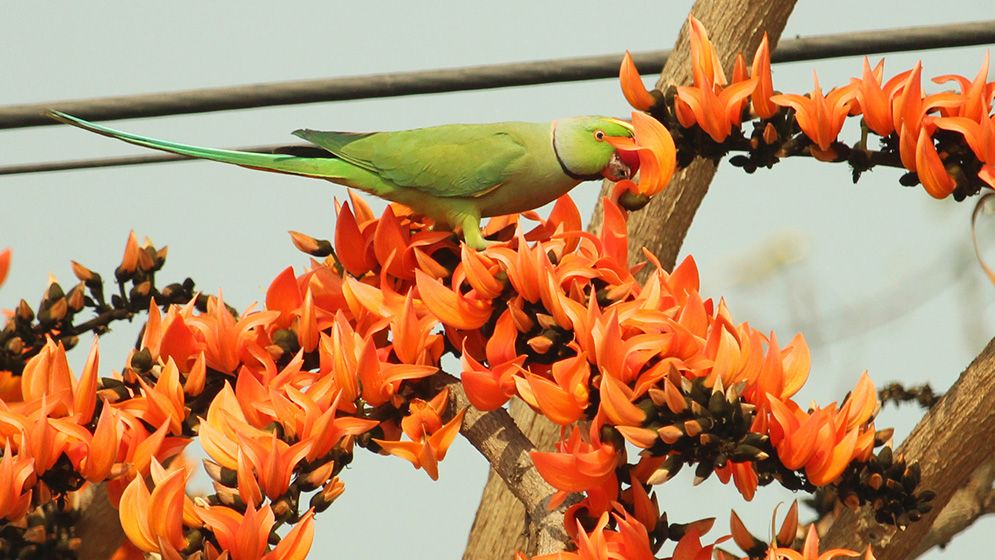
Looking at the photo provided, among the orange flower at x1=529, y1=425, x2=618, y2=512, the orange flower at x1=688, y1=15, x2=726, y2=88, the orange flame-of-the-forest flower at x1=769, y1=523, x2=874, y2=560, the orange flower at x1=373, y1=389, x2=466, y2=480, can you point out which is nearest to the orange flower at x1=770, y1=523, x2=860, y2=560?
the orange flame-of-the-forest flower at x1=769, y1=523, x2=874, y2=560

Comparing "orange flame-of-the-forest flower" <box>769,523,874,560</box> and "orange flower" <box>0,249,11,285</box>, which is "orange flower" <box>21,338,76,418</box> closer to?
"orange flower" <box>0,249,11,285</box>

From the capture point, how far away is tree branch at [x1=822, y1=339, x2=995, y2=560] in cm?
123

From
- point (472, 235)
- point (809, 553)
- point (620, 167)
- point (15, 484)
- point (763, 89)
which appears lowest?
point (15, 484)

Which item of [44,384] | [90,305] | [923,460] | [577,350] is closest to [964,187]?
A: [923,460]

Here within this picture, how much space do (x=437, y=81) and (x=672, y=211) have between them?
0.44 metres

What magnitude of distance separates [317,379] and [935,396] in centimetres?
92

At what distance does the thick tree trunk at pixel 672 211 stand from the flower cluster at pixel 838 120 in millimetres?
473

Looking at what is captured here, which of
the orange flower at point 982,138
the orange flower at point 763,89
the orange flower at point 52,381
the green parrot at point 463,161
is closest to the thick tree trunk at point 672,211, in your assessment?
the green parrot at point 463,161

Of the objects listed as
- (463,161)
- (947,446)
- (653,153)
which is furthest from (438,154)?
(947,446)

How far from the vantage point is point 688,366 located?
2.92 feet

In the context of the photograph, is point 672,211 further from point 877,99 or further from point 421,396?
point 421,396

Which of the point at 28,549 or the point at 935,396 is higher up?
the point at 935,396

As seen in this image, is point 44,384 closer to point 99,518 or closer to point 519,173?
point 99,518

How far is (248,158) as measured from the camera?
4.12ft
